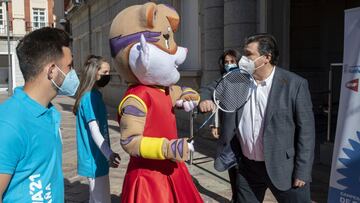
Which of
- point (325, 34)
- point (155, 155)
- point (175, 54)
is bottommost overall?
point (155, 155)

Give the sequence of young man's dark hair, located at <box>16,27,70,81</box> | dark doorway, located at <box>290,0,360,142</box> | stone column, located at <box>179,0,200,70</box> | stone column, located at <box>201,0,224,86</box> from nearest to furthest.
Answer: young man's dark hair, located at <box>16,27,70,81</box>
stone column, located at <box>201,0,224,86</box>
stone column, located at <box>179,0,200,70</box>
dark doorway, located at <box>290,0,360,142</box>

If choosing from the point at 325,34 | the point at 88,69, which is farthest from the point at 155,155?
the point at 325,34

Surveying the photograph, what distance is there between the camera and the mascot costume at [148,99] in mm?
2836

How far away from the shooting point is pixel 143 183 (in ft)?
9.52

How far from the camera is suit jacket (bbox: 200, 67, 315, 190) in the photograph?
312 cm

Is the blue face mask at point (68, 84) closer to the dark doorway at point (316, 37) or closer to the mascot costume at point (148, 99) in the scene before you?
the mascot costume at point (148, 99)

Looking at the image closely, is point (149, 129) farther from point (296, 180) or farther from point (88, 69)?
point (88, 69)

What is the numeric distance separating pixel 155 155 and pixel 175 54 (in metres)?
0.79

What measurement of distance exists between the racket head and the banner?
1153 mm

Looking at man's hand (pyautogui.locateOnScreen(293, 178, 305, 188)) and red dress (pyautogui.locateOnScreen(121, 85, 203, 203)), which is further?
man's hand (pyautogui.locateOnScreen(293, 178, 305, 188))

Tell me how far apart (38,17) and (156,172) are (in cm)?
4038

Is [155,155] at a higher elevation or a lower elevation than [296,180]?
higher

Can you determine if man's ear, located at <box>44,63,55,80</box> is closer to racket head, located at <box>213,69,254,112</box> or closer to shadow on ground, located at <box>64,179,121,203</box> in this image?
racket head, located at <box>213,69,254,112</box>

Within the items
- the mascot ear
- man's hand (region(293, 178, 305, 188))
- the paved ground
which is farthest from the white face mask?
the paved ground
